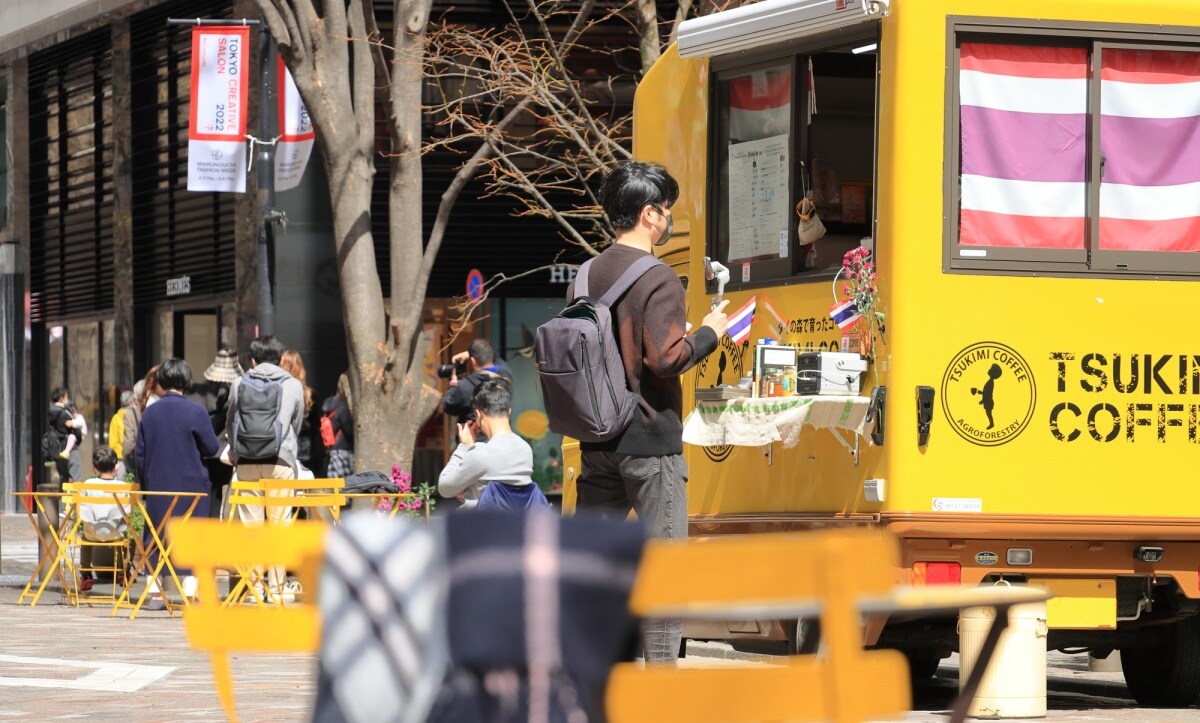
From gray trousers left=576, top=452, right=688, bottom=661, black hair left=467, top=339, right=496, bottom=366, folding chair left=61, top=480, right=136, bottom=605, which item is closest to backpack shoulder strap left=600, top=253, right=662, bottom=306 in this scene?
gray trousers left=576, top=452, right=688, bottom=661

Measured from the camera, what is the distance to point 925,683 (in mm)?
10234

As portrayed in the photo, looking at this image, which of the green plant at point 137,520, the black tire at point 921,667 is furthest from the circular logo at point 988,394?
the green plant at point 137,520

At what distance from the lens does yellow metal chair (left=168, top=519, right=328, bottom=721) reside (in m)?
3.35

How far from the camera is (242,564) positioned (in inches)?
139

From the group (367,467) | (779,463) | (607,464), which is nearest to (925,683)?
(779,463)

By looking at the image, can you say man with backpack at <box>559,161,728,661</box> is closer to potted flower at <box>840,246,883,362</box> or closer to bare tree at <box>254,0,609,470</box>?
potted flower at <box>840,246,883,362</box>

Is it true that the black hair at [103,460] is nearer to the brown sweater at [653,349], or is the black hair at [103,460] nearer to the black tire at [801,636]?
the black tire at [801,636]

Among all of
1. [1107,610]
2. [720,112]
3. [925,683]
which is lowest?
[925,683]

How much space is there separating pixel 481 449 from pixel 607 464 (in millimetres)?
3362

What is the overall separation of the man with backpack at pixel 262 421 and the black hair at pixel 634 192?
7.56m

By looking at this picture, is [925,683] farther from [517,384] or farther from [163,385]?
[517,384]

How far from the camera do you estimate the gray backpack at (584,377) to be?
662 centimetres

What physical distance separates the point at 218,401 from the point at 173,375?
2917 millimetres

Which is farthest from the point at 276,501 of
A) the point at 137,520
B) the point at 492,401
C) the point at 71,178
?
the point at 71,178
